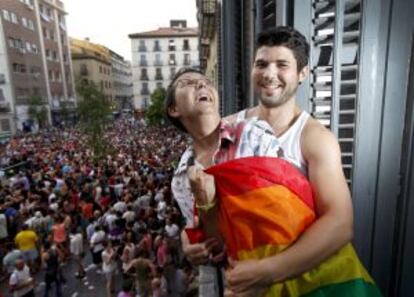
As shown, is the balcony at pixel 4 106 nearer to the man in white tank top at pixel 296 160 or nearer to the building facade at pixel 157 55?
the building facade at pixel 157 55

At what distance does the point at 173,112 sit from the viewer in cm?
206

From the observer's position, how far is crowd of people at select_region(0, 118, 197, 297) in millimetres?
7254

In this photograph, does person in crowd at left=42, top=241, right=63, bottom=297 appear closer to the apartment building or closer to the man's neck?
the man's neck

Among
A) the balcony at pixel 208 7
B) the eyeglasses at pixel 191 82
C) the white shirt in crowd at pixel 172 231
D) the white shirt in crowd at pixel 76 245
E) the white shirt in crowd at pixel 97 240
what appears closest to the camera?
the eyeglasses at pixel 191 82

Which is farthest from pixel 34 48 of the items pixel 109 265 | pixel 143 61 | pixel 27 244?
pixel 109 265

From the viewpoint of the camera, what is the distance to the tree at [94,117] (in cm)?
2145

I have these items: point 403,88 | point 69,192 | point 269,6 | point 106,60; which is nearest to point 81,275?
point 69,192

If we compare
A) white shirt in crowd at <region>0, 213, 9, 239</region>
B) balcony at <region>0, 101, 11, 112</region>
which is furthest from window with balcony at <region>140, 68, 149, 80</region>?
white shirt in crowd at <region>0, 213, 9, 239</region>

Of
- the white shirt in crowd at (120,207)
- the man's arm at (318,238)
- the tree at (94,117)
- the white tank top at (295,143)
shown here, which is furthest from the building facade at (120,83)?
the man's arm at (318,238)

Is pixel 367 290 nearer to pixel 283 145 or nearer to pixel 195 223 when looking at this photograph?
pixel 283 145

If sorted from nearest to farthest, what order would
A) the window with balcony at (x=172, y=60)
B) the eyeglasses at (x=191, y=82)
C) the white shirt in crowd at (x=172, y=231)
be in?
the eyeglasses at (x=191, y=82), the white shirt in crowd at (x=172, y=231), the window with balcony at (x=172, y=60)

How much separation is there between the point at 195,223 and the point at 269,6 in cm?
247

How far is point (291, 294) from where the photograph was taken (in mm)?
1408

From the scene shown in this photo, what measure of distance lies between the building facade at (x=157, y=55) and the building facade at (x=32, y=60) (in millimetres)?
19487
